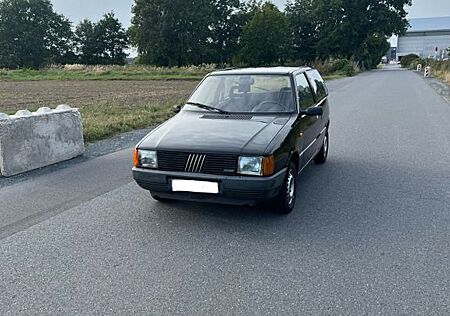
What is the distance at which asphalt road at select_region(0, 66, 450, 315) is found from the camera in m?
2.88

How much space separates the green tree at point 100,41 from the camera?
74.2m

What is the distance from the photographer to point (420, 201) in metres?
4.93

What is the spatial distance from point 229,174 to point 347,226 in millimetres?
1345

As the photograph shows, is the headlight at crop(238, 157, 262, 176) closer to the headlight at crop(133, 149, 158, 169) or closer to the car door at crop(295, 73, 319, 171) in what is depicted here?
the headlight at crop(133, 149, 158, 169)

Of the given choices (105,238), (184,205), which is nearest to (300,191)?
(184,205)

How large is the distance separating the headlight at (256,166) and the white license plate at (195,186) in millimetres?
309

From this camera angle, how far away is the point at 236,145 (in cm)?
409

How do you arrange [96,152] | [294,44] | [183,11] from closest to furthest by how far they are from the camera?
[96,152], [183,11], [294,44]

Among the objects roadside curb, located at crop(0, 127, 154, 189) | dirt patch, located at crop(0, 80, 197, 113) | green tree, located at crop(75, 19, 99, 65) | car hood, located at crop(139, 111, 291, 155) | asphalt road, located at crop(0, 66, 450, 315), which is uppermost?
green tree, located at crop(75, 19, 99, 65)

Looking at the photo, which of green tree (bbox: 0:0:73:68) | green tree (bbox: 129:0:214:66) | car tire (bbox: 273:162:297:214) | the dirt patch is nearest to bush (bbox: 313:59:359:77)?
green tree (bbox: 129:0:214:66)

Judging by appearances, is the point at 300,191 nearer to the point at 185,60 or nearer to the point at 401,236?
the point at 401,236

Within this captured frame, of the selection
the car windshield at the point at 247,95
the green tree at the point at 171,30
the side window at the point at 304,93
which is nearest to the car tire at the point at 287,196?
the car windshield at the point at 247,95

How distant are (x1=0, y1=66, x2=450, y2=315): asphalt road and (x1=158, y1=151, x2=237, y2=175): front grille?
1.98 feet

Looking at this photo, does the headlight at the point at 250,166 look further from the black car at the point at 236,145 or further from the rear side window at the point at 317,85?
the rear side window at the point at 317,85
